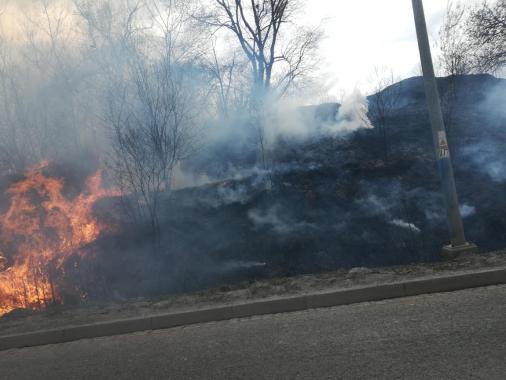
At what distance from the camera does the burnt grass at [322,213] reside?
28.7ft

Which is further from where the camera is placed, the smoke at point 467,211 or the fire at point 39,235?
the smoke at point 467,211

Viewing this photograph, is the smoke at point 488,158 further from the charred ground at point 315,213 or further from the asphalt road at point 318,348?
the asphalt road at point 318,348

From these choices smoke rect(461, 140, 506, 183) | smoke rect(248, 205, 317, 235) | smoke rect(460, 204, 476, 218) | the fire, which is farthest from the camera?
smoke rect(461, 140, 506, 183)

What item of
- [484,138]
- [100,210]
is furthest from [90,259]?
[484,138]

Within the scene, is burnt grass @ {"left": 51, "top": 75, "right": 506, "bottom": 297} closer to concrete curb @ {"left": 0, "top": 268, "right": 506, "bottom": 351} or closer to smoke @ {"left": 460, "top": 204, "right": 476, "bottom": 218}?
smoke @ {"left": 460, "top": 204, "right": 476, "bottom": 218}

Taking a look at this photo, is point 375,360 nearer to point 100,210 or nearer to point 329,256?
point 329,256

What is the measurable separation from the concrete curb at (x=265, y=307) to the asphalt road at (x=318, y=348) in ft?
0.45

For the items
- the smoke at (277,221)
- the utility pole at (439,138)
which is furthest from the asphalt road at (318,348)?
the smoke at (277,221)

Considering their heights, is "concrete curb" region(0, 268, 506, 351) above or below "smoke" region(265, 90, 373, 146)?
below

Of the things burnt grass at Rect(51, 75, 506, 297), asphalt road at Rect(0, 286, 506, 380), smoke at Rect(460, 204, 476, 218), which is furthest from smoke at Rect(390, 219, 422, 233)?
asphalt road at Rect(0, 286, 506, 380)

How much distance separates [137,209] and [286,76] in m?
12.2

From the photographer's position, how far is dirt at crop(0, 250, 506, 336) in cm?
501

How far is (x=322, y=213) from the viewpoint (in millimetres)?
10367

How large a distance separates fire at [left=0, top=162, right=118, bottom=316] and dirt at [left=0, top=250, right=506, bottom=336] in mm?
2345
